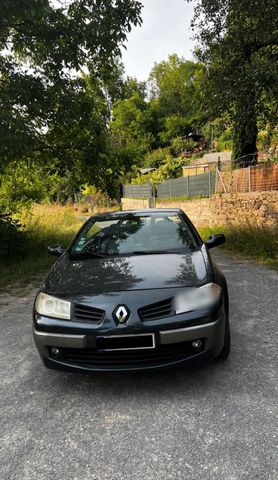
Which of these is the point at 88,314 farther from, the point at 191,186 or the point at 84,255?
the point at 191,186

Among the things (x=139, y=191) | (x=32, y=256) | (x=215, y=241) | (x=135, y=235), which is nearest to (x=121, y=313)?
(x=135, y=235)

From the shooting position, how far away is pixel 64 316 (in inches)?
110

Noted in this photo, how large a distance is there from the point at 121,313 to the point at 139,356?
0.36 m

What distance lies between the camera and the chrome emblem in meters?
2.63

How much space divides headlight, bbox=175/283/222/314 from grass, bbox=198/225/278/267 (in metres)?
4.96

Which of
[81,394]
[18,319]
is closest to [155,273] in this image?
[81,394]

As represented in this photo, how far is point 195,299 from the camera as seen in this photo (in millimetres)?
2748

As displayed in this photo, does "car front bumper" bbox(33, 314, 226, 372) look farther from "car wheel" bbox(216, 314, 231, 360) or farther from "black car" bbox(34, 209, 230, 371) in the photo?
"car wheel" bbox(216, 314, 231, 360)

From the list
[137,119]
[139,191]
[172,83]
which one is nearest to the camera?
[139,191]

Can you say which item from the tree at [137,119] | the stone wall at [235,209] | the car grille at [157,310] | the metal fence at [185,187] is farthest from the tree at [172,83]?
the car grille at [157,310]

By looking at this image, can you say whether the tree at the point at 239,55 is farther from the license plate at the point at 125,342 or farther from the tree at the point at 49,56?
the license plate at the point at 125,342

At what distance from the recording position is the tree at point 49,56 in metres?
5.67

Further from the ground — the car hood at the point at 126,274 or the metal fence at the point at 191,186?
the metal fence at the point at 191,186

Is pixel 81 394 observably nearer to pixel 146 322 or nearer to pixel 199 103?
pixel 146 322
